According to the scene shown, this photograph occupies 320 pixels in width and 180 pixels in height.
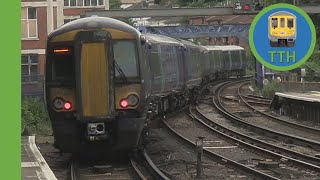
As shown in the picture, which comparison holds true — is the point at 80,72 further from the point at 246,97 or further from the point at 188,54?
the point at 246,97

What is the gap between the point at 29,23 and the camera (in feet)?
112

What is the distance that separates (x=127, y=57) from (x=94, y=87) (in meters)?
0.85

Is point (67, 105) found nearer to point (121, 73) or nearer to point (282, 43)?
point (121, 73)

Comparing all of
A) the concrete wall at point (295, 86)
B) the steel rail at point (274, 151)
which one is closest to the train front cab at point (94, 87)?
the steel rail at point (274, 151)

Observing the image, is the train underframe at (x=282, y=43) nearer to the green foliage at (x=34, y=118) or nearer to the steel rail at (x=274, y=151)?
the steel rail at (x=274, y=151)

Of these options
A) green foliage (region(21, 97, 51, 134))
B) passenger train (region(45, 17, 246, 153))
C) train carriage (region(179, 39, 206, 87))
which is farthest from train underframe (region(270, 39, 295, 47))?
passenger train (region(45, 17, 246, 153))

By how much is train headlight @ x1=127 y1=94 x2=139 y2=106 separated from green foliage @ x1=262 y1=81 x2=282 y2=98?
2073cm

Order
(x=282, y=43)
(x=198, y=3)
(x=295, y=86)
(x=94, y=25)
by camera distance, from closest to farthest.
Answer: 1. (x=94, y=25)
2. (x=282, y=43)
3. (x=295, y=86)
4. (x=198, y=3)

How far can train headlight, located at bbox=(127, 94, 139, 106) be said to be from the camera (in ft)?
35.1

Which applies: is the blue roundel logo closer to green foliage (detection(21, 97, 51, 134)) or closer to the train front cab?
green foliage (detection(21, 97, 51, 134))

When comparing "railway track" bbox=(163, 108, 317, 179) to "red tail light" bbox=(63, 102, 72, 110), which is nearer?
"railway track" bbox=(163, 108, 317, 179)

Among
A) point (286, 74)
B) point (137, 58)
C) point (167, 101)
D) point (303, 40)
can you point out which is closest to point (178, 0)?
point (286, 74)

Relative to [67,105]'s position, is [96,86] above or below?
above

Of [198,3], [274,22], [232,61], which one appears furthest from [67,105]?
[198,3]
